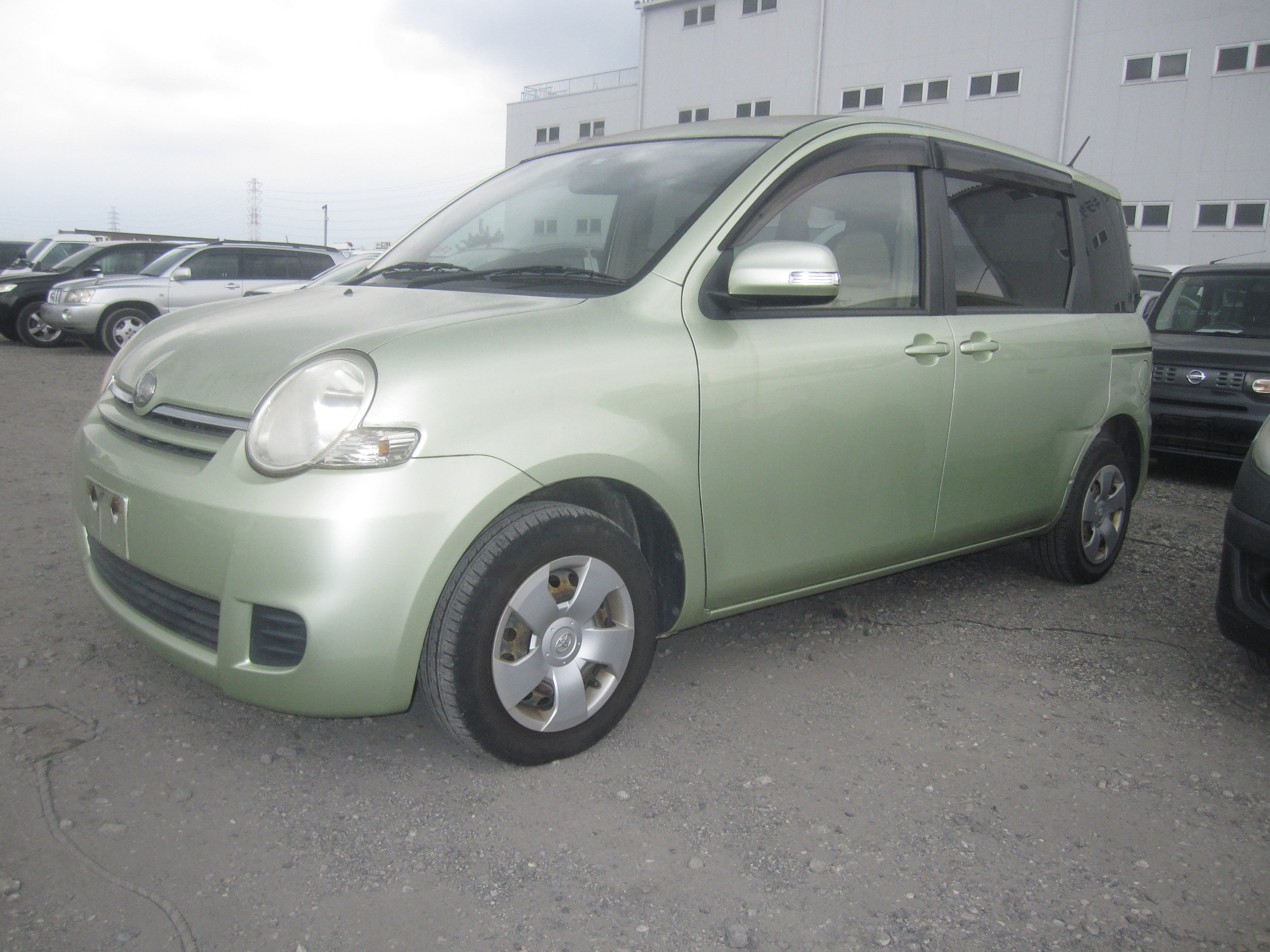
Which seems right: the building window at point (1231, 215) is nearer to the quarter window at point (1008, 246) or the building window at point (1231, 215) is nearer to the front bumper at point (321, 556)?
the quarter window at point (1008, 246)

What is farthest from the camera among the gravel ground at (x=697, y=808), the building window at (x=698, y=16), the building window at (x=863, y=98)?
the building window at (x=698, y=16)

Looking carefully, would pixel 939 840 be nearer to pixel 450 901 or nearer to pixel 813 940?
pixel 813 940

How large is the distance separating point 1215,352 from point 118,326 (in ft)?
41.1

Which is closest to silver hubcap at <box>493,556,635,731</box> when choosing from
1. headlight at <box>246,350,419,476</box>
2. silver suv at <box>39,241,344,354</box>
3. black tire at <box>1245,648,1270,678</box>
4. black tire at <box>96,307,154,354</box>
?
headlight at <box>246,350,419,476</box>

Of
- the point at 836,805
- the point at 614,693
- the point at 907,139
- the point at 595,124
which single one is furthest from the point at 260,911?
the point at 595,124

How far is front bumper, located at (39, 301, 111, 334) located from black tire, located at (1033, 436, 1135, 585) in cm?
1259

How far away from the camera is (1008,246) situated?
3850mm

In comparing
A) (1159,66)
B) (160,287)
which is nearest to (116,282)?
(160,287)

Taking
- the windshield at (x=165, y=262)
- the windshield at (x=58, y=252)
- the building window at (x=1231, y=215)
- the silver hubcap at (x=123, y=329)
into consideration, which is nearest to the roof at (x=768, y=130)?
the silver hubcap at (x=123, y=329)

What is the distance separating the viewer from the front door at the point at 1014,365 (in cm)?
353

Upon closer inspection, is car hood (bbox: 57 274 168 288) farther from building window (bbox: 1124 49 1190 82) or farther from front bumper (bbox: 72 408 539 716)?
building window (bbox: 1124 49 1190 82)

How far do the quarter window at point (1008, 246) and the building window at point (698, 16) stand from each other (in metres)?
33.9

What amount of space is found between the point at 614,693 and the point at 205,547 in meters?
1.09

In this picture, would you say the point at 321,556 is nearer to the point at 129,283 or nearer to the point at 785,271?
the point at 785,271
